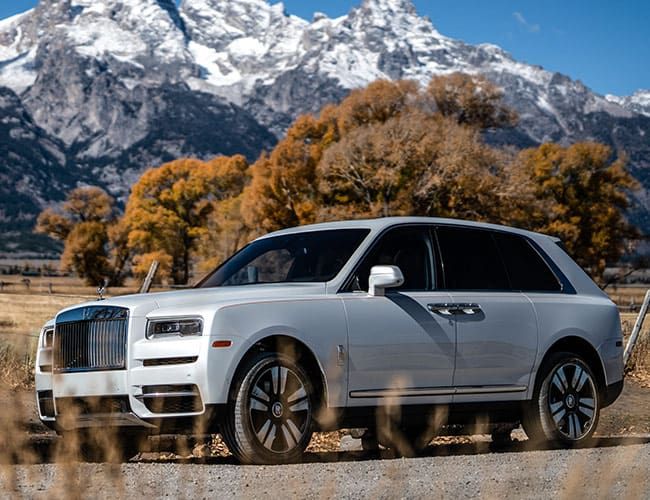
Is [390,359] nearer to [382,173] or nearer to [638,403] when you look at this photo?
[638,403]

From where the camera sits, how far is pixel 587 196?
8606 cm

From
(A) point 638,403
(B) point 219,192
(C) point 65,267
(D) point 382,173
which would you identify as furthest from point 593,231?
(A) point 638,403

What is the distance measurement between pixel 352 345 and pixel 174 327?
4.44 ft

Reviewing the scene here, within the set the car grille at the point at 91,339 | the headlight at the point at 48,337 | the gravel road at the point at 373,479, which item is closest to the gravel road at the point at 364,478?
the gravel road at the point at 373,479

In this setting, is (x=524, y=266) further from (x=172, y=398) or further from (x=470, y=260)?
(x=172, y=398)

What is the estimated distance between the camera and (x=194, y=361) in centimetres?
803

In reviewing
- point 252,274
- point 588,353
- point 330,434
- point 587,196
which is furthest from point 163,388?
point 587,196

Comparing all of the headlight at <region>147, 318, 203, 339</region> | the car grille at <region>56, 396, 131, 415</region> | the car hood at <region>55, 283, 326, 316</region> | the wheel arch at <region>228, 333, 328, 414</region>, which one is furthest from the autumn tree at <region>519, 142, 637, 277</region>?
the headlight at <region>147, 318, 203, 339</region>

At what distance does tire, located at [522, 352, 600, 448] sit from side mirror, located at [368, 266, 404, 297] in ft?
6.08

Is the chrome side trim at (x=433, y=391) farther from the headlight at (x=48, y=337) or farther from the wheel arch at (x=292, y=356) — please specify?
the headlight at (x=48, y=337)

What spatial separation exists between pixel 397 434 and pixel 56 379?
312 centimetres

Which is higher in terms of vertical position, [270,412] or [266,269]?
→ [266,269]

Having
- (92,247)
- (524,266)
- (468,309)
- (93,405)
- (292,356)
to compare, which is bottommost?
(93,405)

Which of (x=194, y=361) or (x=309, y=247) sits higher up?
(x=309, y=247)
